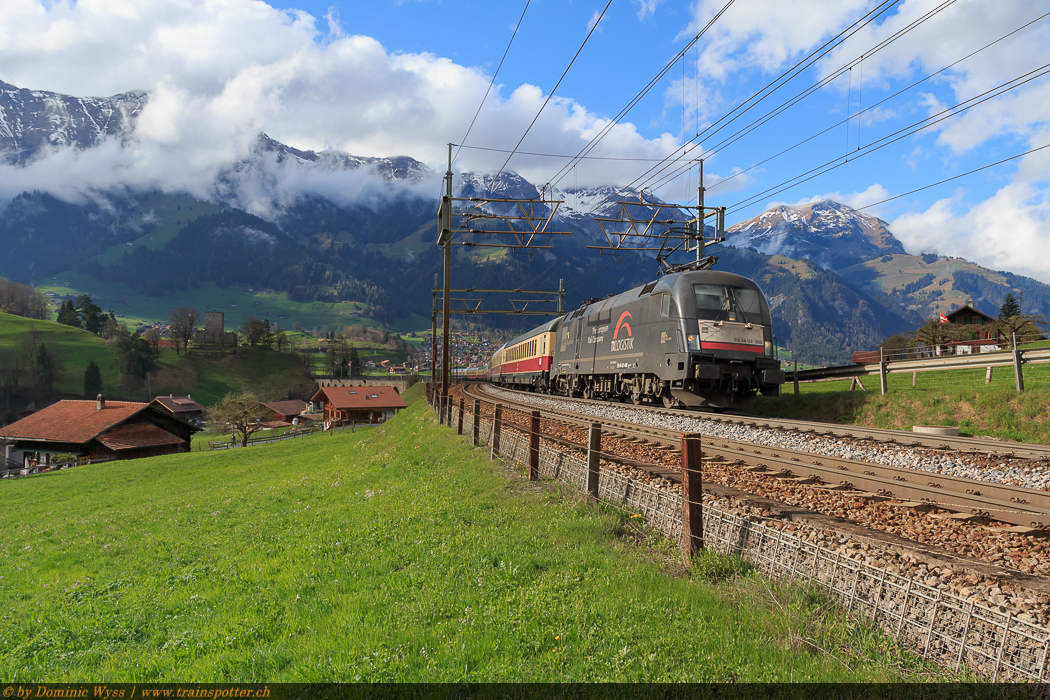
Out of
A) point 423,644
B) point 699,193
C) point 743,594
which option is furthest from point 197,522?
point 699,193

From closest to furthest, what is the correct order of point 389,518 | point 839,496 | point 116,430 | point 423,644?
point 423,644, point 839,496, point 389,518, point 116,430

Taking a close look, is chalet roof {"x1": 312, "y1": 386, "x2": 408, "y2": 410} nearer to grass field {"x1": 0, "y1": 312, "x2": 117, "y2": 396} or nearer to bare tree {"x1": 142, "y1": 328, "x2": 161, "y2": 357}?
grass field {"x1": 0, "y1": 312, "x2": 117, "y2": 396}

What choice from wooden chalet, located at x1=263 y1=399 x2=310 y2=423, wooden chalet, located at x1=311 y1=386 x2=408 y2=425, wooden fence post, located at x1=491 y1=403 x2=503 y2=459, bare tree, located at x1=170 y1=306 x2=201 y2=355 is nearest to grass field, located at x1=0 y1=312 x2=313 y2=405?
bare tree, located at x1=170 y1=306 x2=201 y2=355

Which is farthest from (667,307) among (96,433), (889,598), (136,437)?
(136,437)

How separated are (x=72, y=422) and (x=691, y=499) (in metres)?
69.0

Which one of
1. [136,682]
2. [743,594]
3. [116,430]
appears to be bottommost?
[116,430]

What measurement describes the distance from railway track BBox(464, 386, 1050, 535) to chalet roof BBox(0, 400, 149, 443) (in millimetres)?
61496

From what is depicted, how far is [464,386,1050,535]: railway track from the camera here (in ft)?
17.0

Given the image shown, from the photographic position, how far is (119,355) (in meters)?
124

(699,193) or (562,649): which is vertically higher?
(699,193)

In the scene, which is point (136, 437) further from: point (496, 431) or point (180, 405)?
point (496, 431)

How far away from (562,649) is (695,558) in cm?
177

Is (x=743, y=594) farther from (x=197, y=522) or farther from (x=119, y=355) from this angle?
(x=119, y=355)

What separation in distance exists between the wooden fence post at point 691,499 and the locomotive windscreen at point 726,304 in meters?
12.0
